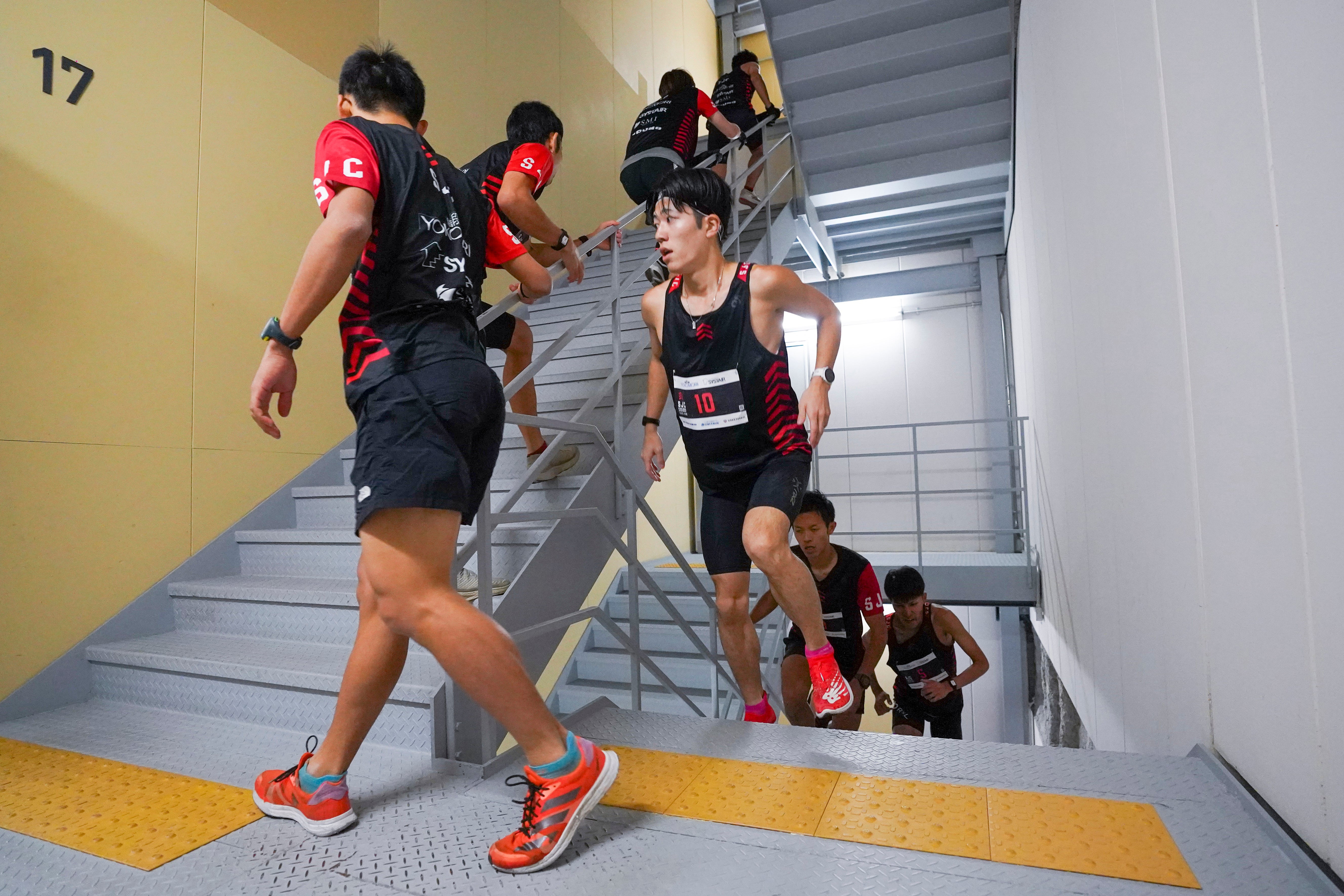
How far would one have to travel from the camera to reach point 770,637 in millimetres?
4441

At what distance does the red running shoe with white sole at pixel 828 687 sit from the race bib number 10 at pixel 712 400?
0.73 meters

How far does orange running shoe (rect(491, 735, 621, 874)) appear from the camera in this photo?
1326mm

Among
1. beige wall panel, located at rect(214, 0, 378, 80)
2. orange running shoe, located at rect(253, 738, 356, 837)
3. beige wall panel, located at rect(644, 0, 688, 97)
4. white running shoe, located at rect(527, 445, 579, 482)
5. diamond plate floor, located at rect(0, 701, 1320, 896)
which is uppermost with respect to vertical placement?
beige wall panel, located at rect(644, 0, 688, 97)

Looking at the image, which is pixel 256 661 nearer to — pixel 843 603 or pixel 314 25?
pixel 843 603

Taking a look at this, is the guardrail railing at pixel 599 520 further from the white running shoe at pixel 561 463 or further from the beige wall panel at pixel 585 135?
the beige wall panel at pixel 585 135

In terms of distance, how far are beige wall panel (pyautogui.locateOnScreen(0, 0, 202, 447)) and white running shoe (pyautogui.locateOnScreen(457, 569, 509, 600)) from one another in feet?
5.28

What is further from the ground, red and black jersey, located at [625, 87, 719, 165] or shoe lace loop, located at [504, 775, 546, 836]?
red and black jersey, located at [625, 87, 719, 165]

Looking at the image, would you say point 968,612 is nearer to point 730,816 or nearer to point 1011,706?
point 1011,706

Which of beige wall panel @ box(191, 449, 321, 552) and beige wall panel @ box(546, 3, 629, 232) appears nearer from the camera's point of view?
beige wall panel @ box(191, 449, 321, 552)

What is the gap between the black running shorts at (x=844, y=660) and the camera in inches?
146

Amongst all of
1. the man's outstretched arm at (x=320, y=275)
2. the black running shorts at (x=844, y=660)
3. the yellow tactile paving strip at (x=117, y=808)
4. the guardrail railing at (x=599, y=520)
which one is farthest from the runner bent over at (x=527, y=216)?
the black running shorts at (x=844, y=660)

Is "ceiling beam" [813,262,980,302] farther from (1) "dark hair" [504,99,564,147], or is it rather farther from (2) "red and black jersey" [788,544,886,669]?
(1) "dark hair" [504,99,564,147]

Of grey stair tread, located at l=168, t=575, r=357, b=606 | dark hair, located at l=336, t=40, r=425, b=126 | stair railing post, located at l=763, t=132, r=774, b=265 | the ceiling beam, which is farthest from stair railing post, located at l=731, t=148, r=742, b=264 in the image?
dark hair, located at l=336, t=40, r=425, b=126

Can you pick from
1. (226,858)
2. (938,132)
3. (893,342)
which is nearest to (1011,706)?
(893,342)
